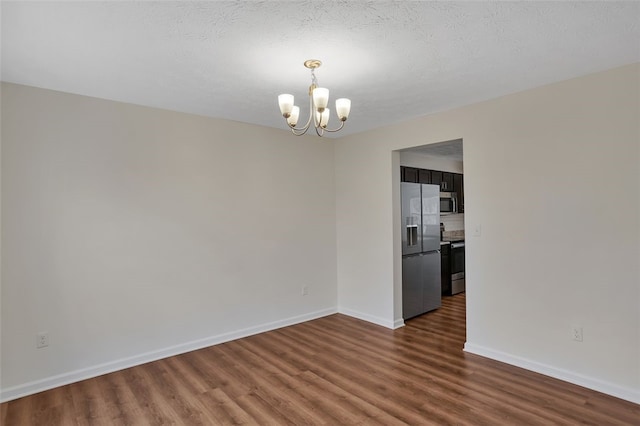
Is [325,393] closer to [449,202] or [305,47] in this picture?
[305,47]

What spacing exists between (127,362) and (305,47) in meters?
3.28

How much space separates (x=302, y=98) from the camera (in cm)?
338

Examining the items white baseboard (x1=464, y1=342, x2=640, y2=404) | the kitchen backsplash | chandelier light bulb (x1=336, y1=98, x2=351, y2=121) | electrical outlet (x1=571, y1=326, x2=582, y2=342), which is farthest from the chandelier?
the kitchen backsplash

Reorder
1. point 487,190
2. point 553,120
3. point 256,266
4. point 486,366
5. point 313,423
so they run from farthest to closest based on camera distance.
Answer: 1. point 256,266
2. point 487,190
3. point 486,366
4. point 553,120
5. point 313,423

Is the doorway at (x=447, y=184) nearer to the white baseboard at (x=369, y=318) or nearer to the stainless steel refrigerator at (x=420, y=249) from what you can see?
the stainless steel refrigerator at (x=420, y=249)

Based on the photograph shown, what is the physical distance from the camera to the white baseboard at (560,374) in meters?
2.72

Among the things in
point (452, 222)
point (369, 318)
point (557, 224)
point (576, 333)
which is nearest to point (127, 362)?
point (369, 318)

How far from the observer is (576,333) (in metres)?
2.97

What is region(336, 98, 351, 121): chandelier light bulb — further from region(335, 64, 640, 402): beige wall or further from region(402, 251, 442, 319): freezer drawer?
region(402, 251, 442, 319): freezer drawer

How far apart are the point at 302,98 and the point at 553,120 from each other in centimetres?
224

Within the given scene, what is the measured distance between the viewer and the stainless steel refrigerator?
4.71 metres

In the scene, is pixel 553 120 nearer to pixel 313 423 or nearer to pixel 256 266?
pixel 313 423

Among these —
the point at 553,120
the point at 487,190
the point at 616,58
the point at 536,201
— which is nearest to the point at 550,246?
the point at 536,201

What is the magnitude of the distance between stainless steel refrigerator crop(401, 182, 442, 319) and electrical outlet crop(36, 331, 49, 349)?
3806 millimetres
